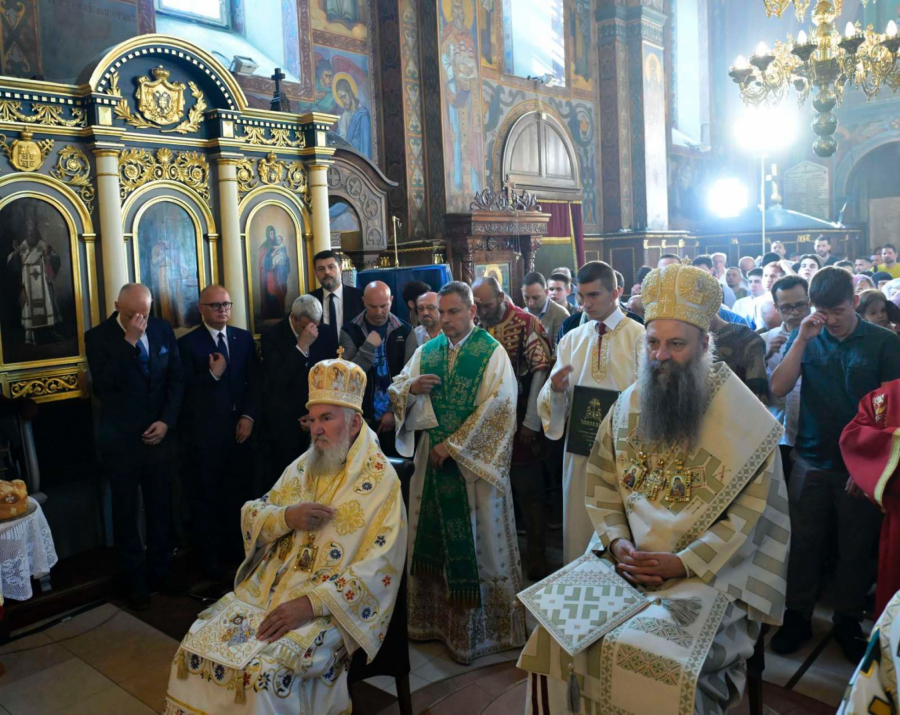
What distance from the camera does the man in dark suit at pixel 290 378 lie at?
4.92 m

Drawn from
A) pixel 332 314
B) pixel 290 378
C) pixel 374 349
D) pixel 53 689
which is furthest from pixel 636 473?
pixel 332 314

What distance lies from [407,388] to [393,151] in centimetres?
615

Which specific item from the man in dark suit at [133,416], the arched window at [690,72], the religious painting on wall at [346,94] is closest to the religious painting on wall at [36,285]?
the man in dark suit at [133,416]

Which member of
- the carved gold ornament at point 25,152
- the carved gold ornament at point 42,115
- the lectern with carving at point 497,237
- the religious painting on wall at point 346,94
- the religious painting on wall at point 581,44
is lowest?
the lectern with carving at point 497,237

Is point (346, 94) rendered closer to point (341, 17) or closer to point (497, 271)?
point (341, 17)

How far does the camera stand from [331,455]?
2.96 metres

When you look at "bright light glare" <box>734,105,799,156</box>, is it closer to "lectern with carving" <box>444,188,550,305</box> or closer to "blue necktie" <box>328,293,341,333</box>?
"lectern with carving" <box>444,188,550,305</box>

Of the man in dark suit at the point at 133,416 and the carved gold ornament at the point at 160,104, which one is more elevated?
the carved gold ornament at the point at 160,104

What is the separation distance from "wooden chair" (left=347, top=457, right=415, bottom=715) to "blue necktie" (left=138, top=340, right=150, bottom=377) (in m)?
2.14

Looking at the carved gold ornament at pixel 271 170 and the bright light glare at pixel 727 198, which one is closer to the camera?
the carved gold ornament at pixel 271 170

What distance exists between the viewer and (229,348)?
495 cm

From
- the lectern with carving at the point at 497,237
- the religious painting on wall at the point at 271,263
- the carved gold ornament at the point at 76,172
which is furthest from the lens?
the lectern with carving at the point at 497,237

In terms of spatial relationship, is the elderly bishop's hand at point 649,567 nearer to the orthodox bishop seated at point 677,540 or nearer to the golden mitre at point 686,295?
the orthodox bishop seated at point 677,540

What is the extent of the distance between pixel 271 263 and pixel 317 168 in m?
0.85
